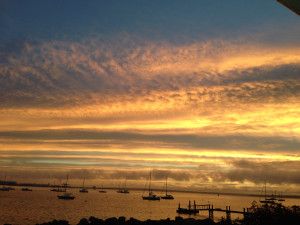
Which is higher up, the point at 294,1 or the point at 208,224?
the point at 294,1

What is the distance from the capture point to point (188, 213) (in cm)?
8781

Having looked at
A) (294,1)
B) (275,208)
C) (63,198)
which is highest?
(294,1)

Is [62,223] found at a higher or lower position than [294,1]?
lower

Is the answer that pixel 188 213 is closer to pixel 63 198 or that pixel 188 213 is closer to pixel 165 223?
pixel 165 223

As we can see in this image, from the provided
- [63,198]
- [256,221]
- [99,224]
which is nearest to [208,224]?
[256,221]

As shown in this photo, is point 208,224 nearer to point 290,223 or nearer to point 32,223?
point 290,223

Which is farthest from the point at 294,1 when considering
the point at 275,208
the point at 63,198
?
the point at 63,198

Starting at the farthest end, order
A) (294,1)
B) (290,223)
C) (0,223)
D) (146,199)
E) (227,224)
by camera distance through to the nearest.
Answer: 1. (146,199)
2. (0,223)
3. (227,224)
4. (290,223)
5. (294,1)

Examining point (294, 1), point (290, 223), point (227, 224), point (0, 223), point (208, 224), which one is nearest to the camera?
point (294, 1)

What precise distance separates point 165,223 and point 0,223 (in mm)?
42318

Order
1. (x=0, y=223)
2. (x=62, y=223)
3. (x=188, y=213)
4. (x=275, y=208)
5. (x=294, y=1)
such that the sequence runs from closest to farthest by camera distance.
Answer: (x=294, y=1), (x=275, y=208), (x=62, y=223), (x=0, y=223), (x=188, y=213)

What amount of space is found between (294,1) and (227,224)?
105ft

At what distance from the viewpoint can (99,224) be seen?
118 feet

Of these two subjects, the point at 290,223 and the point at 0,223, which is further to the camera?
the point at 0,223
